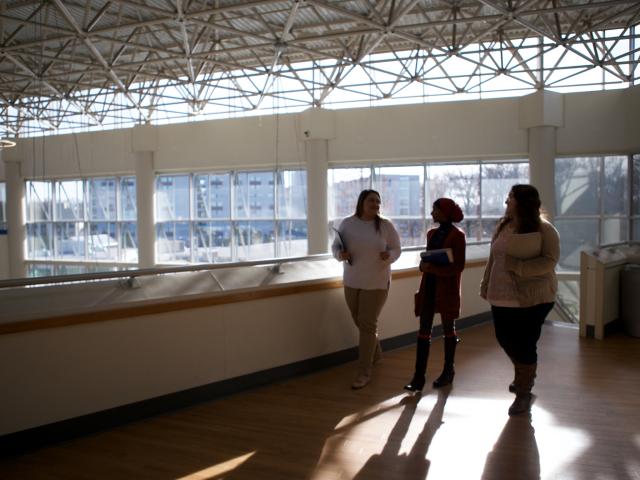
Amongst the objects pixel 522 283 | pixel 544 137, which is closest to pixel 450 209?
pixel 522 283

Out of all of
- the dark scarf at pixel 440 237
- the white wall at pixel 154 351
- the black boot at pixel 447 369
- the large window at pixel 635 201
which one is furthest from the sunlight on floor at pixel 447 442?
the large window at pixel 635 201

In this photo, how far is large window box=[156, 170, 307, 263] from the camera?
16844 mm

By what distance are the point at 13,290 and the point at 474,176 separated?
12646mm

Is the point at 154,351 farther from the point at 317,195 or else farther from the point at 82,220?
the point at 82,220

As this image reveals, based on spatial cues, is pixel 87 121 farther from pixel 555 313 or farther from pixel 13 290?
pixel 13 290

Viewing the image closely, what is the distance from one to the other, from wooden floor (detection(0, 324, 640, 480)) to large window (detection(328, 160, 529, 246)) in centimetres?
1000

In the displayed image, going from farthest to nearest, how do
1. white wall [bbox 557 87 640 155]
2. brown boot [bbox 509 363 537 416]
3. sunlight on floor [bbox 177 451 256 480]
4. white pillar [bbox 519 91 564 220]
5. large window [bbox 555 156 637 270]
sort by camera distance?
large window [bbox 555 156 637 270] < white pillar [bbox 519 91 564 220] < white wall [bbox 557 87 640 155] < brown boot [bbox 509 363 537 416] < sunlight on floor [bbox 177 451 256 480]

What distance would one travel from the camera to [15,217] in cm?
2117

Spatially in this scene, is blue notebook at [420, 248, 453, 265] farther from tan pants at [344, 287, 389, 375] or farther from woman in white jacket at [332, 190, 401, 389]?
tan pants at [344, 287, 389, 375]

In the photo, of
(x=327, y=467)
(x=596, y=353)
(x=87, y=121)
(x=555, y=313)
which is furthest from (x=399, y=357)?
(x=87, y=121)

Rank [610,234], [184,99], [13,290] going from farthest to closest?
1. [184,99]
2. [610,234]
3. [13,290]

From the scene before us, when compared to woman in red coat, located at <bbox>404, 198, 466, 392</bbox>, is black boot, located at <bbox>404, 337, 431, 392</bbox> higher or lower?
lower

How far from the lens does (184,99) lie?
1748 centimetres

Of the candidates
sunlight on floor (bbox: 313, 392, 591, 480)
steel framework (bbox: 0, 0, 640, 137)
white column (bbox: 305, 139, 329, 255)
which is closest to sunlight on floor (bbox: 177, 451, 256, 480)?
sunlight on floor (bbox: 313, 392, 591, 480)
